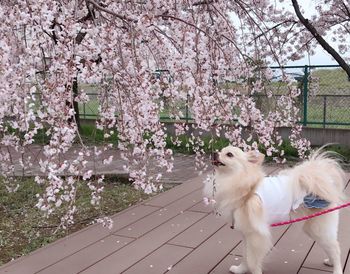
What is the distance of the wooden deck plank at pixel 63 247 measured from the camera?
3.29 meters

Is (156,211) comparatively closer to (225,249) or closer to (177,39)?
(225,249)

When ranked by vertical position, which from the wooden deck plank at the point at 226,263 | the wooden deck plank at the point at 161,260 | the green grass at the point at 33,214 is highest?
the wooden deck plank at the point at 161,260

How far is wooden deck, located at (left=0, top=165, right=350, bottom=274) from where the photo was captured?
10.6ft

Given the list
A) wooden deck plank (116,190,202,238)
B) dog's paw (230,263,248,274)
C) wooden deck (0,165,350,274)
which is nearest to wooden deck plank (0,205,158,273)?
wooden deck (0,165,350,274)

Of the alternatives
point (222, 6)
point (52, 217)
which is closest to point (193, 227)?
point (52, 217)

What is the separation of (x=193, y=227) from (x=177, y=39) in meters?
1.74

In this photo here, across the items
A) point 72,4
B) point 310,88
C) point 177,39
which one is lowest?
point 310,88

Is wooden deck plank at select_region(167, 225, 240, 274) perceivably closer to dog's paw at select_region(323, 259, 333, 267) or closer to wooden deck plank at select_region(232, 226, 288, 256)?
wooden deck plank at select_region(232, 226, 288, 256)

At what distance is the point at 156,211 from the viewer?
15.2 ft

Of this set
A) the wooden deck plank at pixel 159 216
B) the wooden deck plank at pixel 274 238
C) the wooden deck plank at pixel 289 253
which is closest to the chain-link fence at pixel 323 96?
the wooden deck plank at pixel 159 216

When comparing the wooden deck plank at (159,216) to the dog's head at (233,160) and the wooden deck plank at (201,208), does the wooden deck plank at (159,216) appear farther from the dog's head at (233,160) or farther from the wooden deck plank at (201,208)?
the dog's head at (233,160)

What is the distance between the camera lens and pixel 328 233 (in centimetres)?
289

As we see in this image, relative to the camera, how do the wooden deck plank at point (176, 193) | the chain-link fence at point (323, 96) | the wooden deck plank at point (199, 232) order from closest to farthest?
the wooden deck plank at point (199, 232) → the wooden deck plank at point (176, 193) → the chain-link fence at point (323, 96)

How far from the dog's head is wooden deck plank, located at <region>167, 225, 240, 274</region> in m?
0.83
